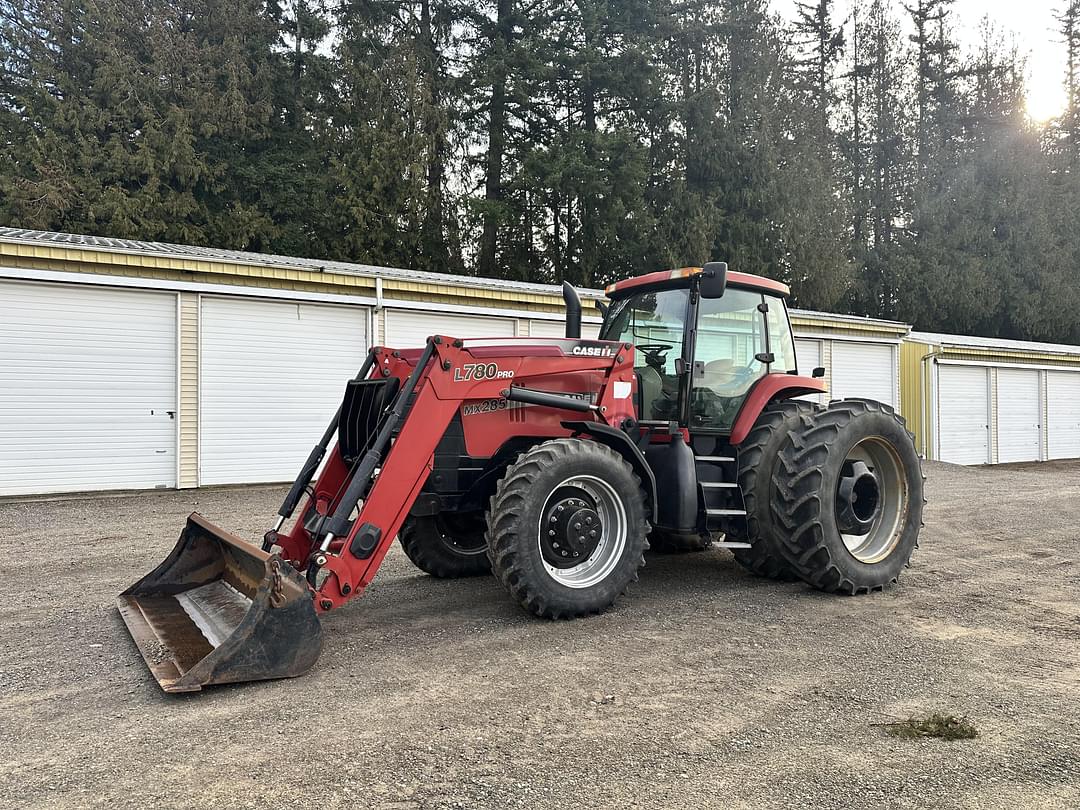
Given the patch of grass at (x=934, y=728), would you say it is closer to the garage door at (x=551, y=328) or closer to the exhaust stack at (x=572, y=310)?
the exhaust stack at (x=572, y=310)

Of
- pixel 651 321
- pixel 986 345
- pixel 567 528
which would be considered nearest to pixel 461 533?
pixel 567 528

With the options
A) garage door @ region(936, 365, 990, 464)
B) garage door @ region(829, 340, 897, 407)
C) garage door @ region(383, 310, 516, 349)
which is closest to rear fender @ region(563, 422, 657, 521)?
garage door @ region(383, 310, 516, 349)

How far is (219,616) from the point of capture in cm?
460

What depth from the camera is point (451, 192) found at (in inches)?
1011

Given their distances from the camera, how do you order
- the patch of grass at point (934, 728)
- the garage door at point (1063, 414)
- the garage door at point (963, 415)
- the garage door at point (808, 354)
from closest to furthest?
the patch of grass at point (934, 728), the garage door at point (808, 354), the garage door at point (963, 415), the garage door at point (1063, 414)

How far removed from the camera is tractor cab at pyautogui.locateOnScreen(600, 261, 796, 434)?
5.95 meters

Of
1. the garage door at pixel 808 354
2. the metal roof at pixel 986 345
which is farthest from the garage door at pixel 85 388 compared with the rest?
the metal roof at pixel 986 345

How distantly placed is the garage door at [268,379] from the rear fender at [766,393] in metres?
8.81

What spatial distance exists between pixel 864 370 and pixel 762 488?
53.7 feet

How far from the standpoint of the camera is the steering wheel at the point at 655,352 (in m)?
6.05

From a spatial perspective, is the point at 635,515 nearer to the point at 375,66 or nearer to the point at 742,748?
the point at 742,748

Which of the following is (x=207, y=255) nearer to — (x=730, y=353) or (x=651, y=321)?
(x=651, y=321)

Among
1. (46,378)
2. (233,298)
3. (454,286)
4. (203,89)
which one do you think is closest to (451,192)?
(203,89)

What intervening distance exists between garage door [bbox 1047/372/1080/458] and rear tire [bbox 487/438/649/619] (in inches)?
927
